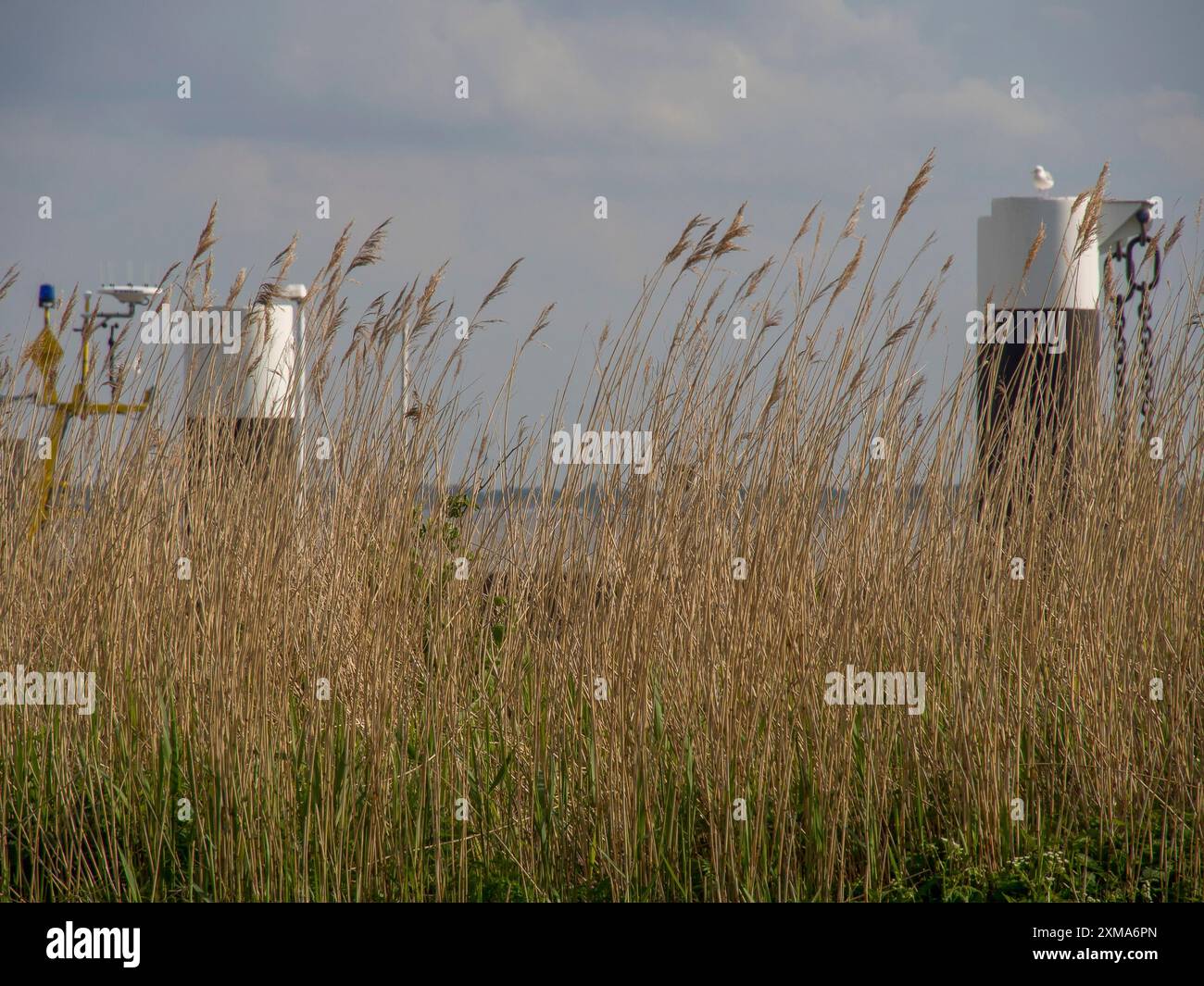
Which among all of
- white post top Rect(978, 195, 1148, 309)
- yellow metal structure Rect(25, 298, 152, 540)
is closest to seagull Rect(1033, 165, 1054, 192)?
white post top Rect(978, 195, 1148, 309)

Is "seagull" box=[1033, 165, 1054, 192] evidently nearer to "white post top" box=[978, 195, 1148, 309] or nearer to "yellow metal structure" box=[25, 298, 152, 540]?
"white post top" box=[978, 195, 1148, 309]

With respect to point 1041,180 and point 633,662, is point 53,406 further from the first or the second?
point 1041,180

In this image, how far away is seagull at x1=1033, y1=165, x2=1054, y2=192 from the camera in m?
3.62

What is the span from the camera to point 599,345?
2578mm

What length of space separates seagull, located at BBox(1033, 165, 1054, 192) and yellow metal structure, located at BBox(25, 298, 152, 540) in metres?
2.79

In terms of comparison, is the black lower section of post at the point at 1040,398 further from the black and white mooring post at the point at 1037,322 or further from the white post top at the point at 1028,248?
the white post top at the point at 1028,248

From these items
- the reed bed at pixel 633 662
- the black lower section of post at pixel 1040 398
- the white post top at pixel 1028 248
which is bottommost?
the reed bed at pixel 633 662

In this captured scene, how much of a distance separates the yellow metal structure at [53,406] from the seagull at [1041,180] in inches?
110

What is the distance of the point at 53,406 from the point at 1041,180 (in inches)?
120

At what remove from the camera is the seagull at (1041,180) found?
11.9 ft

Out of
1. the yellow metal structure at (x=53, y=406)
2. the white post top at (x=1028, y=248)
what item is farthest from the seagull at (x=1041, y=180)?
the yellow metal structure at (x=53, y=406)

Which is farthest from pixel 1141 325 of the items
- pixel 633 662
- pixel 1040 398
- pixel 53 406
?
pixel 53 406

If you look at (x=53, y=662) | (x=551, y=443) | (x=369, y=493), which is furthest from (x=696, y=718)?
(x=53, y=662)
